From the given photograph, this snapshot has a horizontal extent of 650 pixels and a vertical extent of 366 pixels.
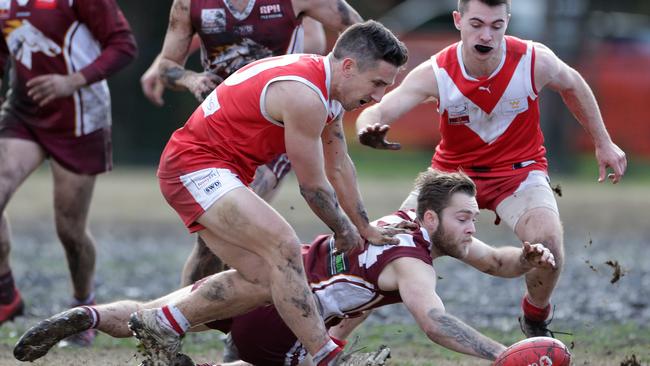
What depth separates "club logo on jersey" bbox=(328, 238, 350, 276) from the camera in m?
6.02

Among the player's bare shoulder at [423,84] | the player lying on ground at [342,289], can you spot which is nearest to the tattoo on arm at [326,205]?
the player lying on ground at [342,289]

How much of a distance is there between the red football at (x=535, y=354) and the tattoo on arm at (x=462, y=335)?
0.07 metres

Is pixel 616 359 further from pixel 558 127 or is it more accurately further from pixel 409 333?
pixel 558 127

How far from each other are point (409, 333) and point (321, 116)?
291 centimetres

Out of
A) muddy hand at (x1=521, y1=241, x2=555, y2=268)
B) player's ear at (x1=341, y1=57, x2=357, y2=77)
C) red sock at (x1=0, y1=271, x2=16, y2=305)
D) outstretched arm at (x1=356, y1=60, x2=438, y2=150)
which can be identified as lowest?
red sock at (x1=0, y1=271, x2=16, y2=305)

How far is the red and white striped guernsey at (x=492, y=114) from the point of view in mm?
7043

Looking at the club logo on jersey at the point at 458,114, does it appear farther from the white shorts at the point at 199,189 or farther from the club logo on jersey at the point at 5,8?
the club logo on jersey at the point at 5,8

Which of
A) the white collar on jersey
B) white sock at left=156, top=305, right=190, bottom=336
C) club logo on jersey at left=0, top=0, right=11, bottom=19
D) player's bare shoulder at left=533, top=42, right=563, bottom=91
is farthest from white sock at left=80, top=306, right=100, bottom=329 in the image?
player's bare shoulder at left=533, top=42, right=563, bottom=91

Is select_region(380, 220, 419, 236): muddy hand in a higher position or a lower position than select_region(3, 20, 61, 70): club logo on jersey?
lower

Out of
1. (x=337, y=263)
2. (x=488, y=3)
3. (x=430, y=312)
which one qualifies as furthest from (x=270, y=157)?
(x=488, y=3)

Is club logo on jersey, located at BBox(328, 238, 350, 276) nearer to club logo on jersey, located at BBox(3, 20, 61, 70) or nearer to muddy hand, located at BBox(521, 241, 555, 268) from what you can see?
muddy hand, located at BBox(521, 241, 555, 268)

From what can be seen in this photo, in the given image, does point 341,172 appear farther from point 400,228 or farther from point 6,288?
point 6,288

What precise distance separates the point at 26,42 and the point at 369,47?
10.4 ft

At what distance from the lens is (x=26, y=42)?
26.0ft
